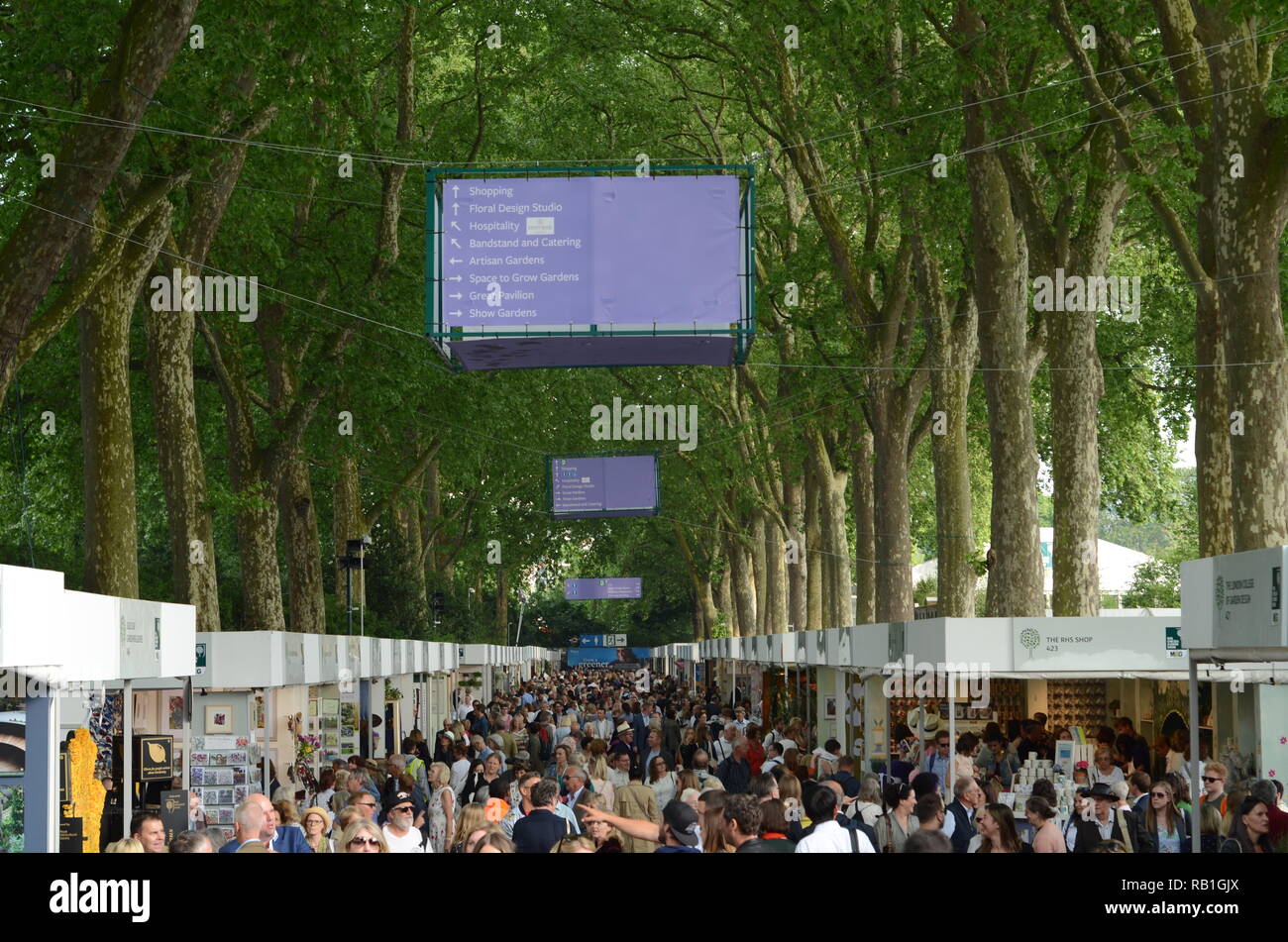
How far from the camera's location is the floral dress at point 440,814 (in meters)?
13.7

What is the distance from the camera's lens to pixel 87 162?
12883mm

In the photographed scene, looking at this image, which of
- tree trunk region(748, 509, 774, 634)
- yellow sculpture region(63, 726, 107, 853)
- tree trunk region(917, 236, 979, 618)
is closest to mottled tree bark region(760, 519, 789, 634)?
tree trunk region(748, 509, 774, 634)

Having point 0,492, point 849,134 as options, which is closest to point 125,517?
point 849,134

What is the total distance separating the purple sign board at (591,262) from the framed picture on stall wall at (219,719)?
165 inches

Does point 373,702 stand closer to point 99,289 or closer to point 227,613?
point 99,289

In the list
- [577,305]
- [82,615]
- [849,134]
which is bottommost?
[82,615]

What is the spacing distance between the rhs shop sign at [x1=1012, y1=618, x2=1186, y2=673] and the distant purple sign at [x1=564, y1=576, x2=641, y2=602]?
182 feet

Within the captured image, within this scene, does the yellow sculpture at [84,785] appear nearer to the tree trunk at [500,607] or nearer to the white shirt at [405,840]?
the white shirt at [405,840]

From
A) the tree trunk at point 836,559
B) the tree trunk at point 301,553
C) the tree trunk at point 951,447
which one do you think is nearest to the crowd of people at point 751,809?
the tree trunk at point 951,447

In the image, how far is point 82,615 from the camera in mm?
8758

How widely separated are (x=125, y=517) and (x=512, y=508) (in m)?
43.9

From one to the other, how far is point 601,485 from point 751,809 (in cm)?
2950

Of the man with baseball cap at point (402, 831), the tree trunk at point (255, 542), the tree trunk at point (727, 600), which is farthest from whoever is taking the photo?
the tree trunk at point (727, 600)

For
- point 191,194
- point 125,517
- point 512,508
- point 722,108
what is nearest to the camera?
point 125,517
